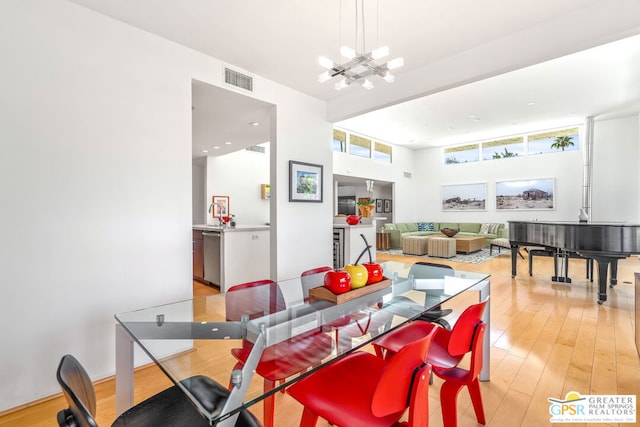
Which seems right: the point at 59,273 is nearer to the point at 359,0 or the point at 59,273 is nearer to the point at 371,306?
the point at 371,306

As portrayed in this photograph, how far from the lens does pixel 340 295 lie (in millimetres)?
1660

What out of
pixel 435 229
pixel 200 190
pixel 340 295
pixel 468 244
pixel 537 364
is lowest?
pixel 537 364

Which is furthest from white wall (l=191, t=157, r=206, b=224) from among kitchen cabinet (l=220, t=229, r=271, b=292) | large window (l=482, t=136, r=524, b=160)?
large window (l=482, t=136, r=524, b=160)

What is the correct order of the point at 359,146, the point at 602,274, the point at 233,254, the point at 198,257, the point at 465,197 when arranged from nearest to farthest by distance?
the point at 602,274 → the point at 233,254 → the point at 198,257 → the point at 359,146 → the point at 465,197

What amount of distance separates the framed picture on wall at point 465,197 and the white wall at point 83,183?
32.5 feet

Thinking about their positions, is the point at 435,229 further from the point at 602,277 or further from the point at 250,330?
the point at 250,330

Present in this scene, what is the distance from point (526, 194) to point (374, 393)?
10533 millimetres

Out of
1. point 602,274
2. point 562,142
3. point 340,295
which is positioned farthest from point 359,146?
point 340,295

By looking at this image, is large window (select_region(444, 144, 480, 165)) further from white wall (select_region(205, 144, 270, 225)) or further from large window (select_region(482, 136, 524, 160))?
white wall (select_region(205, 144, 270, 225))

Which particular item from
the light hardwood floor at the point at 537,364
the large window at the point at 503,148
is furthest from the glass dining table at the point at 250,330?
the large window at the point at 503,148

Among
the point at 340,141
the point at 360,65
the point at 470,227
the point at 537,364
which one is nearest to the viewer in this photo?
the point at 360,65

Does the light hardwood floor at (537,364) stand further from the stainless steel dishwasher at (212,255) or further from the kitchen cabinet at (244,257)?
the stainless steel dishwasher at (212,255)

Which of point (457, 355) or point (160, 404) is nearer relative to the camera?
point (160, 404)

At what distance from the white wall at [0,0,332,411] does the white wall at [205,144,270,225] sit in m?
4.26
